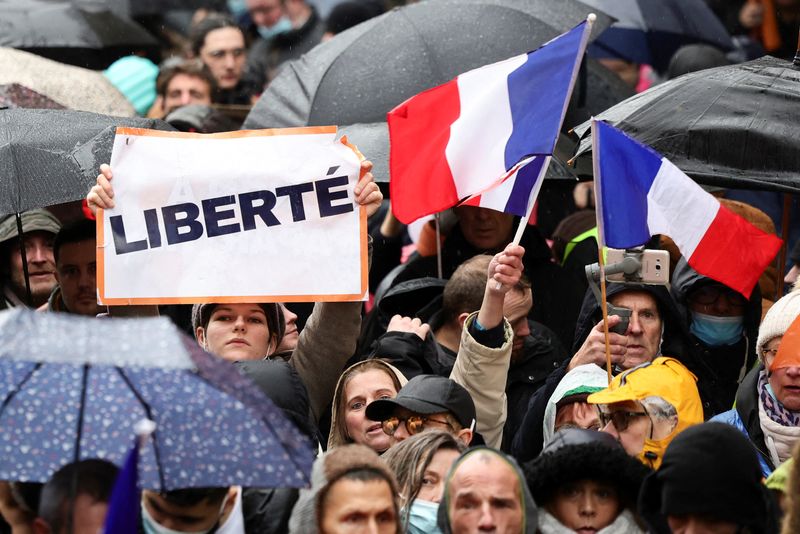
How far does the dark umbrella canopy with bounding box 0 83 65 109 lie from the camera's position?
29.0 ft

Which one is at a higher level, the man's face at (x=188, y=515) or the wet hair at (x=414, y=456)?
the man's face at (x=188, y=515)

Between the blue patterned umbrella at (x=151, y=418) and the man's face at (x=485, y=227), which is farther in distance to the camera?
the man's face at (x=485, y=227)

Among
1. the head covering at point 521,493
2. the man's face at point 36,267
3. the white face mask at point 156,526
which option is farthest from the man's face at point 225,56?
the white face mask at point 156,526

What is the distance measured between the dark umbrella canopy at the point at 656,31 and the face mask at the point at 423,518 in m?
5.24

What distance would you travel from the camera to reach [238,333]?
22.7ft

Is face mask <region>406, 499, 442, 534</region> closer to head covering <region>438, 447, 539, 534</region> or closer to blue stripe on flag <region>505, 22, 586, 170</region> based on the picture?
head covering <region>438, 447, 539, 534</region>

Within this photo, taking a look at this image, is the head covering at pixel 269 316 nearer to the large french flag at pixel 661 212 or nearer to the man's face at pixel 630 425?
the large french flag at pixel 661 212

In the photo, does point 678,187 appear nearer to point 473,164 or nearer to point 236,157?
point 473,164

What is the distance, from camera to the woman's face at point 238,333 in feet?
22.6

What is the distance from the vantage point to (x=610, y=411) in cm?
637

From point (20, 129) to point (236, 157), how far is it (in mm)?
977

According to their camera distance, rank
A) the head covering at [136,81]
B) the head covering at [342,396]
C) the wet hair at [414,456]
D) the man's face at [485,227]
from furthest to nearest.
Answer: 1. the head covering at [136,81]
2. the man's face at [485,227]
3. the head covering at [342,396]
4. the wet hair at [414,456]

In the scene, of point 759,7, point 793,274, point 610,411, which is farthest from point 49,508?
point 759,7

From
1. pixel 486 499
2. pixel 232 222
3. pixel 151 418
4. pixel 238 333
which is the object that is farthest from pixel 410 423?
pixel 151 418
